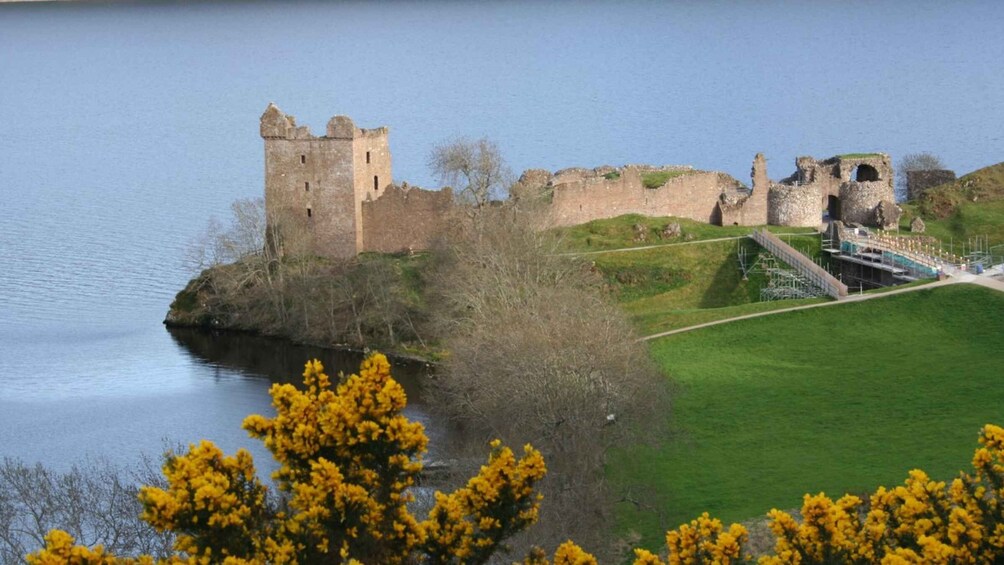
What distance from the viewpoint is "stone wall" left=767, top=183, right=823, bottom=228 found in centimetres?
6431

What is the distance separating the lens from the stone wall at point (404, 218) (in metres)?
62.5

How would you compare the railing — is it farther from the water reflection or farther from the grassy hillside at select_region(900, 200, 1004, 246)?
the water reflection

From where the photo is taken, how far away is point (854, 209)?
64.6m

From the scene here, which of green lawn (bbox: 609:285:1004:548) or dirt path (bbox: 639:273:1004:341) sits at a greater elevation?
dirt path (bbox: 639:273:1004:341)

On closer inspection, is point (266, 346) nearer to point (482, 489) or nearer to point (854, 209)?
point (854, 209)

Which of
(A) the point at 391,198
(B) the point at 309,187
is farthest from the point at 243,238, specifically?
(A) the point at 391,198

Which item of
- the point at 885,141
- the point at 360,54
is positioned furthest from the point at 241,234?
the point at 360,54

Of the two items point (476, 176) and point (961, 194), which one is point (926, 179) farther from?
point (476, 176)

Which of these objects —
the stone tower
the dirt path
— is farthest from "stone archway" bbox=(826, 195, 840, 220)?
the stone tower

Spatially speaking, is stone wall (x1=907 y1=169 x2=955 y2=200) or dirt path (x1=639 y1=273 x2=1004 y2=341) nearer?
dirt path (x1=639 y1=273 x2=1004 y2=341)

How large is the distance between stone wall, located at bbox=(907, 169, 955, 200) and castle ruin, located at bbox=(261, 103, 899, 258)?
6503 mm

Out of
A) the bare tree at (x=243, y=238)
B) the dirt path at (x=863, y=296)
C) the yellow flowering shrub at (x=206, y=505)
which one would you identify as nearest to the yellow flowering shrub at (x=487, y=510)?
the yellow flowering shrub at (x=206, y=505)

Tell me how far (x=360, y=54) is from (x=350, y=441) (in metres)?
156

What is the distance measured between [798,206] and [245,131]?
59.3 metres
